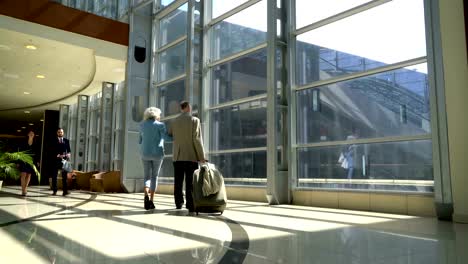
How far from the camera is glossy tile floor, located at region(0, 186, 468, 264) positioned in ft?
8.11

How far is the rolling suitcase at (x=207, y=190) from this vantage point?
487cm

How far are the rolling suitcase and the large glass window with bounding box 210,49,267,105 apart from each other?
3.27 metres

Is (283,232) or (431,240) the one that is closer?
(431,240)

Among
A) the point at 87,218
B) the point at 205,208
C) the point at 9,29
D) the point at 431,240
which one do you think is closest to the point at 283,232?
the point at 431,240

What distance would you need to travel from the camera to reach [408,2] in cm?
565

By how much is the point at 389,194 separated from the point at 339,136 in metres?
1.39

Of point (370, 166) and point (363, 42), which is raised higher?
point (363, 42)

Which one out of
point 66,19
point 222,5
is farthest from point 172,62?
point 66,19

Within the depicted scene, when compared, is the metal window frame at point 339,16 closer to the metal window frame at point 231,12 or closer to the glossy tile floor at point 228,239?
the metal window frame at point 231,12

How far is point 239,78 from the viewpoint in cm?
837

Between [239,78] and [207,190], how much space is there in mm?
4008

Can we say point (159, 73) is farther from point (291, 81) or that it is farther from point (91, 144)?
point (91, 144)

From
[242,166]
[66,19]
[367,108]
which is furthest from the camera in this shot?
[66,19]

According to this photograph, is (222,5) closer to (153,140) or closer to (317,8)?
(317,8)
